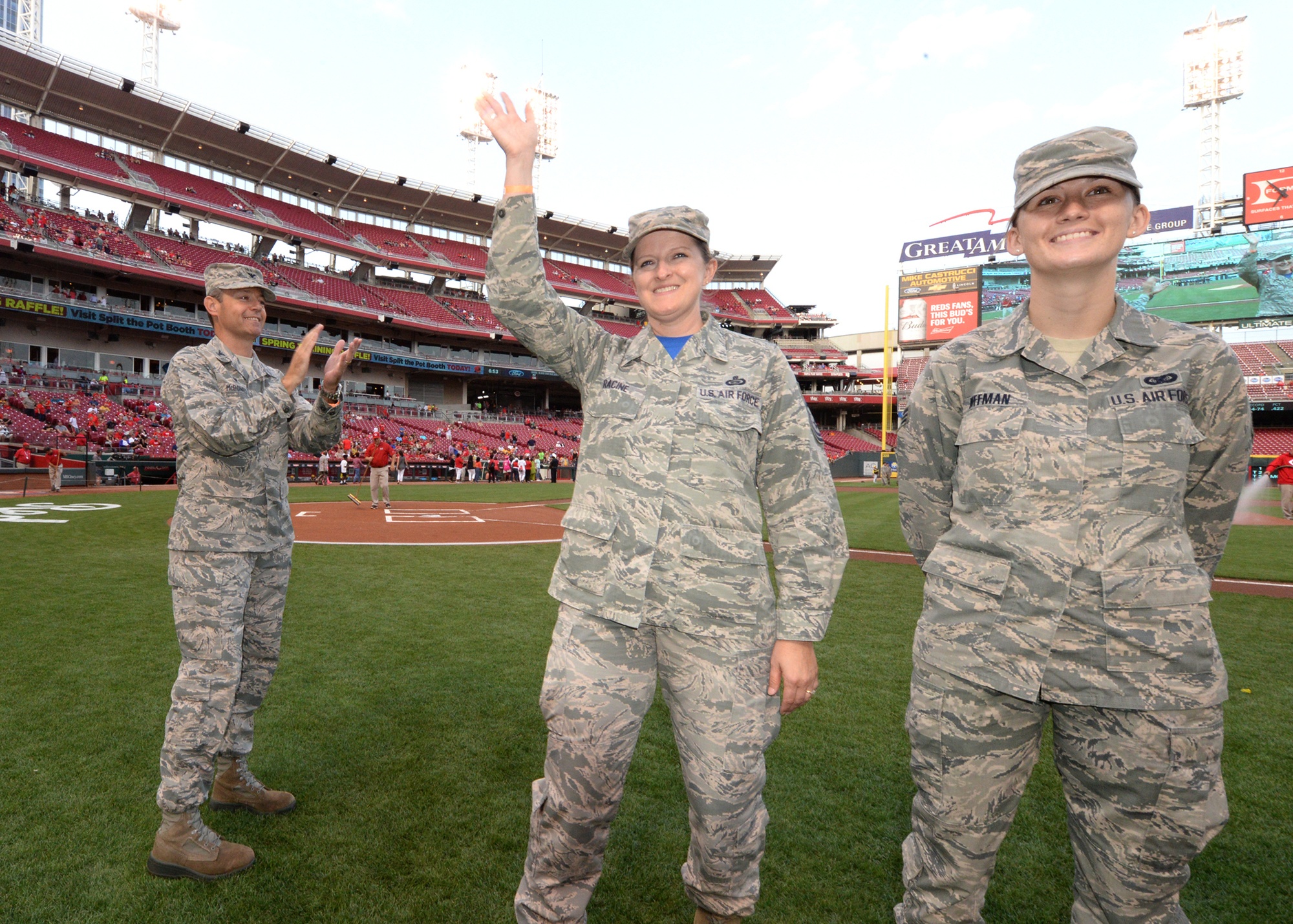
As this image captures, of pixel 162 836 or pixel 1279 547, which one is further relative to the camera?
pixel 1279 547

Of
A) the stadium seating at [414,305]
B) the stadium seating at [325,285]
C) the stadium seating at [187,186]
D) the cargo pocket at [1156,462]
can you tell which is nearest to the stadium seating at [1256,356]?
the stadium seating at [414,305]

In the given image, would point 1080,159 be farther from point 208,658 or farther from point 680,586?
point 208,658

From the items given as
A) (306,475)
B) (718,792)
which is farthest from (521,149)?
(306,475)

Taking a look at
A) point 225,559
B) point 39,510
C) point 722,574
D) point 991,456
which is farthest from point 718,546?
point 39,510

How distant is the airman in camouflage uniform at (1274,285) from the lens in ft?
128

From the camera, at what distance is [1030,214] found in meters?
2.04

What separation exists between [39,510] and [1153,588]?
1815 cm

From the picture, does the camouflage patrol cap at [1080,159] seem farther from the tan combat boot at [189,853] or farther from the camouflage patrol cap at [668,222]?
the tan combat boot at [189,853]

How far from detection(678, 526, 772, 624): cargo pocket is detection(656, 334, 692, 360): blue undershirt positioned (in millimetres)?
655

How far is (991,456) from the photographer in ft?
6.64

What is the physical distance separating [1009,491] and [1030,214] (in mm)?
810

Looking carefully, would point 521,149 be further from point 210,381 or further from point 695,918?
point 695,918

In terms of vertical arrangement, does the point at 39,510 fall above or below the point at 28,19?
below

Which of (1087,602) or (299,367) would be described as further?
(299,367)
